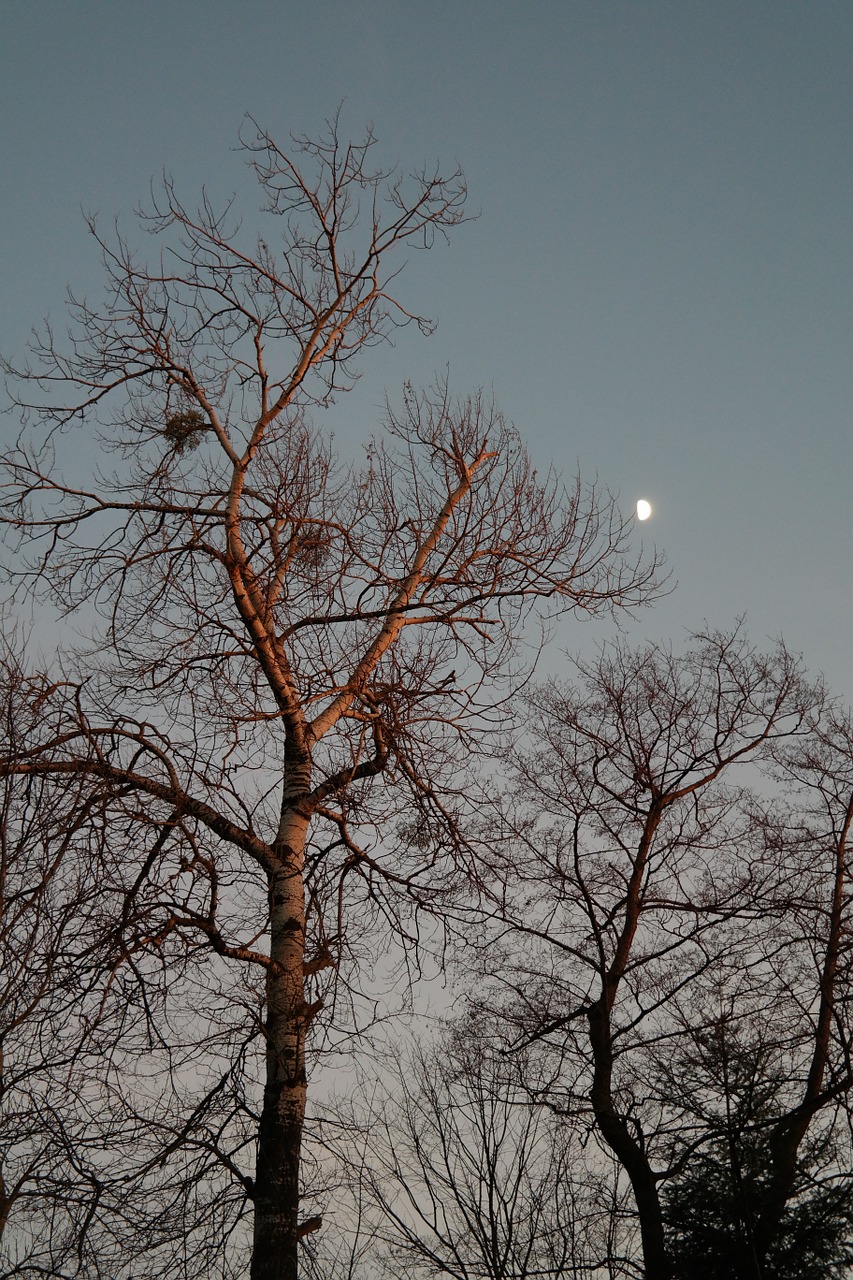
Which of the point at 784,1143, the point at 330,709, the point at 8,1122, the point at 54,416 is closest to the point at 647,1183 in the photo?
the point at 784,1143

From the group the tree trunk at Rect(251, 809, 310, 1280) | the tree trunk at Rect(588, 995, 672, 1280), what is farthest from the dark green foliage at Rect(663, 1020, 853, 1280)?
the tree trunk at Rect(251, 809, 310, 1280)

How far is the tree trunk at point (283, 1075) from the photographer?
17.8ft

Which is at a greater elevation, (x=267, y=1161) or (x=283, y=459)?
(x=283, y=459)

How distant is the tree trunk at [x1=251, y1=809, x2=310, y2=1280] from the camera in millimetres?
5426

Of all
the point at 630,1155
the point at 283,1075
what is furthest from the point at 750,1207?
the point at 283,1075

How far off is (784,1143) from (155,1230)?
203 inches

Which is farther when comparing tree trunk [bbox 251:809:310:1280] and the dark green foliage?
the dark green foliage

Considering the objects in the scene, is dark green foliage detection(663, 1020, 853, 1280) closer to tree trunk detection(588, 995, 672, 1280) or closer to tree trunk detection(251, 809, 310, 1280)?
tree trunk detection(588, 995, 672, 1280)

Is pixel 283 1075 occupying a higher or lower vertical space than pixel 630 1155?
lower

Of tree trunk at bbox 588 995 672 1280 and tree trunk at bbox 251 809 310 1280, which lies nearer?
tree trunk at bbox 251 809 310 1280

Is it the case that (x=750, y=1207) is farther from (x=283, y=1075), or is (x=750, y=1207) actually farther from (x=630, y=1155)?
(x=283, y=1075)

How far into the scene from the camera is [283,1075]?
5.86m

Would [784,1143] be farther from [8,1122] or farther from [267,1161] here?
[8,1122]

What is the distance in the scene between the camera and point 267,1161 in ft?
18.3
